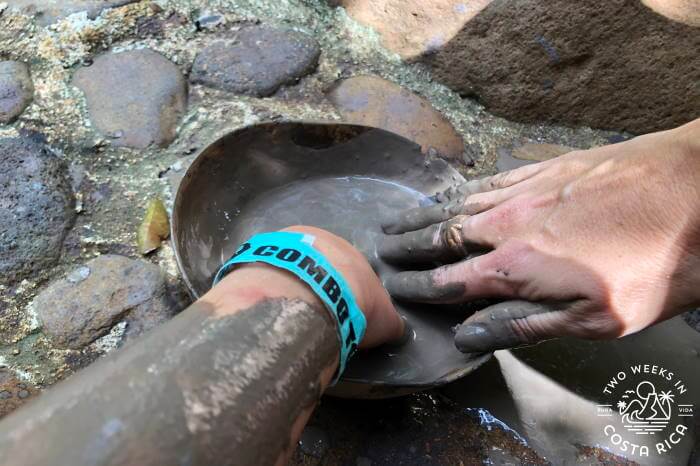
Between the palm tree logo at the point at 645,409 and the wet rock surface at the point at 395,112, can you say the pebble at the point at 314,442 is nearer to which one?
the palm tree logo at the point at 645,409

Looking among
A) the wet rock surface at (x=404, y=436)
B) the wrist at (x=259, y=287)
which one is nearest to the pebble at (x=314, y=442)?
the wet rock surface at (x=404, y=436)

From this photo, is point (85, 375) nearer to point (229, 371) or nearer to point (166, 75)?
point (229, 371)

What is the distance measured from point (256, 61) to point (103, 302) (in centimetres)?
72

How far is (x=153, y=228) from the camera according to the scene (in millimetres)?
1257

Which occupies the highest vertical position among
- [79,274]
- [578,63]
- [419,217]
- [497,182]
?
[578,63]

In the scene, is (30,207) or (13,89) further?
(13,89)

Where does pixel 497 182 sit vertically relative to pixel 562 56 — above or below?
below

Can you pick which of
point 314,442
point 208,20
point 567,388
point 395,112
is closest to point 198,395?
point 314,442

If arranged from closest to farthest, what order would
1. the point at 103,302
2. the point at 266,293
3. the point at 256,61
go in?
the point at 266,293
the point at 103,302
the point at 256,61

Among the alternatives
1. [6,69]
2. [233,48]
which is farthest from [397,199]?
[6,69]

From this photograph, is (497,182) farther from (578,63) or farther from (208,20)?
(208,20)

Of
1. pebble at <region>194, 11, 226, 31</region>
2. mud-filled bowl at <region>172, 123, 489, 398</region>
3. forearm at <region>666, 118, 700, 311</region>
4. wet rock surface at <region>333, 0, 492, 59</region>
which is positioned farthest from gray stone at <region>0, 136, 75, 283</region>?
forearm at <region>666, 118, 700, 311</region>

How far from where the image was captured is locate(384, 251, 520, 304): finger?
103 centimetres

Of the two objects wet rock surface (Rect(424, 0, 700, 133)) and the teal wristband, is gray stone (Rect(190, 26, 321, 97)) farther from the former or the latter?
the teal wristband
